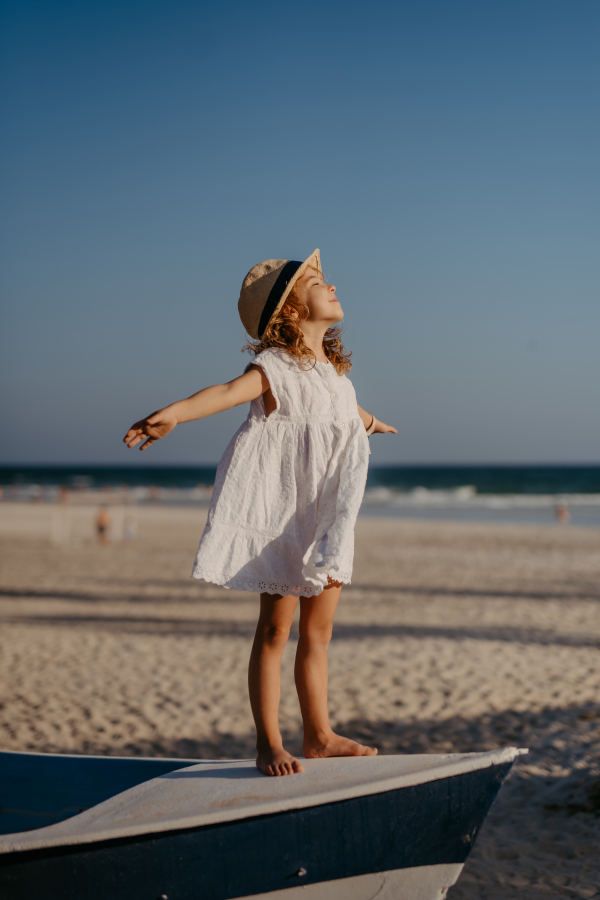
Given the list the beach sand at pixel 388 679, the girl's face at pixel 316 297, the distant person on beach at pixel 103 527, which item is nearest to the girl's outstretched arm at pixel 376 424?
the girl's face at pixel 316 297

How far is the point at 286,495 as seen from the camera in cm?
255

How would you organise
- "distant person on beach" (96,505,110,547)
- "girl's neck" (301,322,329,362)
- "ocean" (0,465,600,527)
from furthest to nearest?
"ocean" (0,465,600,527) < "distant person on beach" (96,505,110,547) < "girl's neck" (301,322,329,362)

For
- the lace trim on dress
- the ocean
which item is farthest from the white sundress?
the ocean

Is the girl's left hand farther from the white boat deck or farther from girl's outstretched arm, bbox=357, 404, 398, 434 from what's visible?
the white boat deck

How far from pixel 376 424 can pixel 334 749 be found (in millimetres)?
1381

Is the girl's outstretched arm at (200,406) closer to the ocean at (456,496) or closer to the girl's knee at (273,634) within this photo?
the girl's knee at (273,634)

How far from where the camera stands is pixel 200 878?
6.98 ft

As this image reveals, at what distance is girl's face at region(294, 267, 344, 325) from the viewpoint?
105 inches

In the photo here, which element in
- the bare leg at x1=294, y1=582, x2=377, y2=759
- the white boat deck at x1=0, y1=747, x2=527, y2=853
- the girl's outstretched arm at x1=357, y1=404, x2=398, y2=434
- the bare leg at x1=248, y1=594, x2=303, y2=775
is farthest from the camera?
the girl's outstretched arm at x1=357, y1=404, x2=398, y2=434

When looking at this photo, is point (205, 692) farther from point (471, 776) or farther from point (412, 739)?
point (471, 776)

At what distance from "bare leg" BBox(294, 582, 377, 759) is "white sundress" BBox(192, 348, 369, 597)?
167 mm

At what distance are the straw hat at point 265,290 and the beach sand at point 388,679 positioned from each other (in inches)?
111

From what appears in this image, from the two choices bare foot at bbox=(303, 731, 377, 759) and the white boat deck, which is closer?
the white boat deck

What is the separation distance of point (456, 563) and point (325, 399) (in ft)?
47.3
